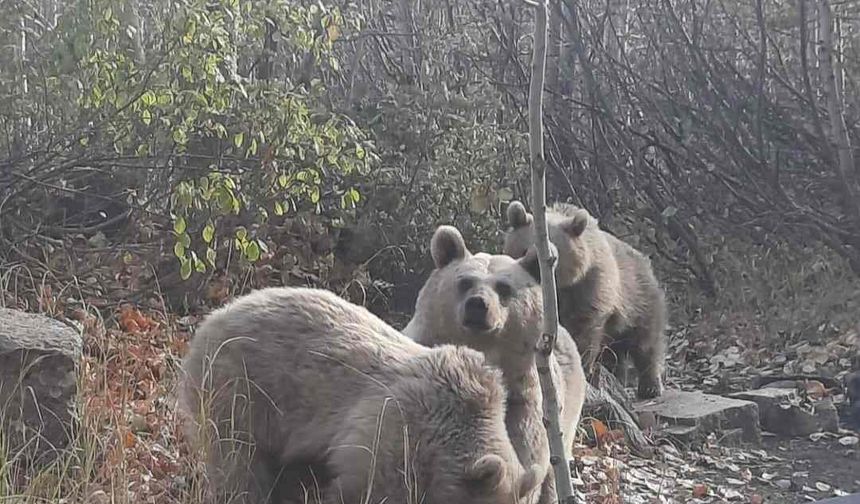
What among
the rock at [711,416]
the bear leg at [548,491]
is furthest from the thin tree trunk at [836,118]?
the bear leg at [548,491]

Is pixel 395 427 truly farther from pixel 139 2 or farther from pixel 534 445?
pixel 139 2

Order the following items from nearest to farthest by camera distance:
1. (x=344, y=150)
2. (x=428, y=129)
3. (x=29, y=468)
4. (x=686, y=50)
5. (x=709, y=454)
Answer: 1. (x=29, y=468)
2. (x=709, y=454)
3. (x=344, y=150)
4. (x=428, y=129)
5. (x=686, y=50)

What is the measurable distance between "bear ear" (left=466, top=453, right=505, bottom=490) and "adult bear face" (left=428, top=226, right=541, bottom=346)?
0.83 meters

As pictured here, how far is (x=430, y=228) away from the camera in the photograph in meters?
8.30

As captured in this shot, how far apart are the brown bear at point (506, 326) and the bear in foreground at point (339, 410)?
0.29 metres

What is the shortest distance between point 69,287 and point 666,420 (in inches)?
136

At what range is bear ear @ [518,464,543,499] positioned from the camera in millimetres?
3987

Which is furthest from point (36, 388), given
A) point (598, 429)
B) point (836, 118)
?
point (836, 118)

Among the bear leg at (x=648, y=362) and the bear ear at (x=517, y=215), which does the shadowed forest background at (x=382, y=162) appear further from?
the bear ear at (x=517, y=215)

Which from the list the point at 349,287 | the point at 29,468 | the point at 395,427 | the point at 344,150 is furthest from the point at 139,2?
the point at 395,427

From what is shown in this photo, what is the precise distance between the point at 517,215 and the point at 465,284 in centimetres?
248

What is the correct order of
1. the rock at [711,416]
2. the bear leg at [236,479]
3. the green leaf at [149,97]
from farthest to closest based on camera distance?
the rock at [711,416] → the green leaf at [149,97] → the bear leg at [236,479]

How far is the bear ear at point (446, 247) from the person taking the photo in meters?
5.01

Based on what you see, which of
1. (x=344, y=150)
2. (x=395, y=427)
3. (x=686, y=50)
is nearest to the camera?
(x=395, y=427)
